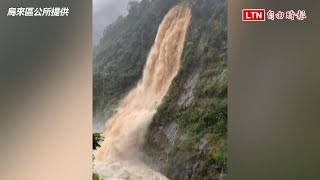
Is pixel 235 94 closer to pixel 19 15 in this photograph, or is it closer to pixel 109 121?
pixel 109 121

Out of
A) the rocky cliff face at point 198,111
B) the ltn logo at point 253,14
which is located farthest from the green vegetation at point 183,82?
the ltn logo at point 253,14

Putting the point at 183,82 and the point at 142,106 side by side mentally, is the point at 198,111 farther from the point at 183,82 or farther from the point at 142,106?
the point at 142,106

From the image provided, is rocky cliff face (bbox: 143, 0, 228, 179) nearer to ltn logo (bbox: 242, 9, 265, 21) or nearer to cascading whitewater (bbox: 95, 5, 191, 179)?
cascading whitewater (bbox: 95, 5, 191, 179)

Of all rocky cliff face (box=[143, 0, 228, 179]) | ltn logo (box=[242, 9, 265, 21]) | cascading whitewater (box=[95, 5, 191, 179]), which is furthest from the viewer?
cascading whitewater (box=[95, 5, 191, 179])

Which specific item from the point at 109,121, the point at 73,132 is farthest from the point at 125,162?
the point at 73,132

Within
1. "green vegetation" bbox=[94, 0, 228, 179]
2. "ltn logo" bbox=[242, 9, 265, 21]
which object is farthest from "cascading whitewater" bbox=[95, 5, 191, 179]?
"ltn logo" bbox=[242, 9, 265, 21]

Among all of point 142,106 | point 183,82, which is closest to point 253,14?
point 183,82
